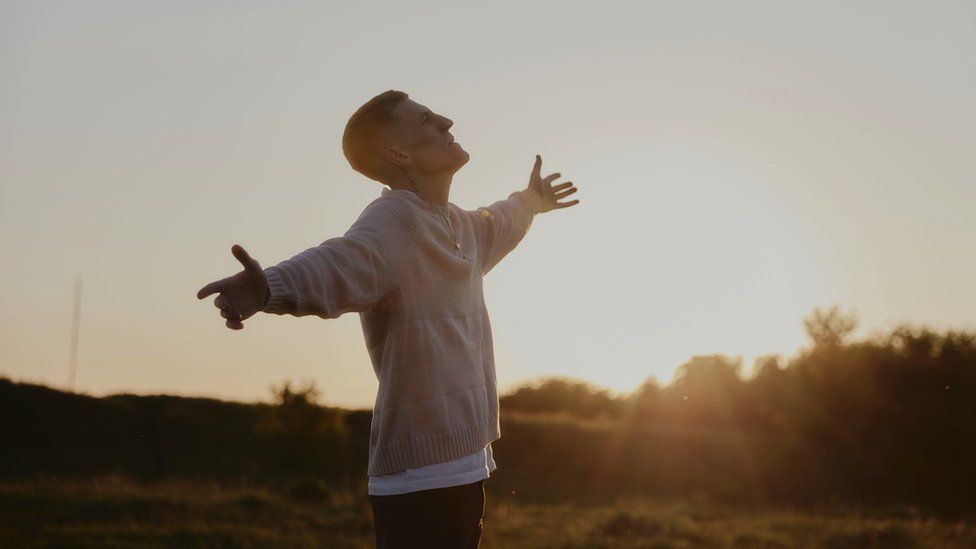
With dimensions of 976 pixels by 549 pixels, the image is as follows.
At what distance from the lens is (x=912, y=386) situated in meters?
34.3

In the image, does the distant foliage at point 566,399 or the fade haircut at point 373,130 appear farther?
the distant foliage at point 566,399

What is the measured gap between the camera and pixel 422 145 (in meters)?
4.02

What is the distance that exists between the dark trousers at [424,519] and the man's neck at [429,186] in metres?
1.10

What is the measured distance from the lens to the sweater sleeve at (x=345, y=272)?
319 centimetres

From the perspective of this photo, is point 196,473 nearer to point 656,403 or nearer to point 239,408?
point 239,408

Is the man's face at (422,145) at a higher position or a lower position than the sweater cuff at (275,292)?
higher

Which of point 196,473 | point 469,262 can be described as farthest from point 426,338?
point 196,473

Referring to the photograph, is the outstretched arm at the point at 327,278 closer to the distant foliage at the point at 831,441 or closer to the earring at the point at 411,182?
the earring at the point at 411,182

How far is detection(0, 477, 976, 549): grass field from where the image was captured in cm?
1455

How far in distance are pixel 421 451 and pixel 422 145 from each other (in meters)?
1.17

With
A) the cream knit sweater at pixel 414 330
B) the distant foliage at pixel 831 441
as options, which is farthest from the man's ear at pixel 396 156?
the distant foliage at pixel 831 441

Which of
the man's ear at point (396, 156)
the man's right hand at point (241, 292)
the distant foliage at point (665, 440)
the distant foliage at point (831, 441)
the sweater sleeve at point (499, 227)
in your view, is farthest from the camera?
the distant foliage at point (831, 441)

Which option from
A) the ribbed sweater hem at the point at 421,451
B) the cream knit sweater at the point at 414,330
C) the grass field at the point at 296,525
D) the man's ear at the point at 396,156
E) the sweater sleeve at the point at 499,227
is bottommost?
the grass field at the point at 296,525

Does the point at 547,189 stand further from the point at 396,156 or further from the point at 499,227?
the point at 396,156
